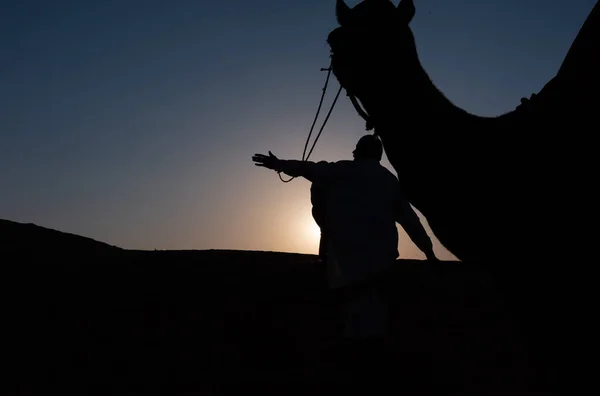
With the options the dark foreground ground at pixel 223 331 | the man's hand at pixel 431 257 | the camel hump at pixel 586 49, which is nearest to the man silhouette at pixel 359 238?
the man's hand at pixel 431 257

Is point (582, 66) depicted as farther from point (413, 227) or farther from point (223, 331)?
point (223, 331)

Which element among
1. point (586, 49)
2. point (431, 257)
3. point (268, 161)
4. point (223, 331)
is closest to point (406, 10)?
point (586, 49)

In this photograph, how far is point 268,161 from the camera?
4609 mm

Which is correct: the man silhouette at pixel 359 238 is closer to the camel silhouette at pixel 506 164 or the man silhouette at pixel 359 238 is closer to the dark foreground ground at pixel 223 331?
the dark foreground ground at pixel 223 331

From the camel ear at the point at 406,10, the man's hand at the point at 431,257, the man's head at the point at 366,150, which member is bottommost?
the man's hand at the point at 431,257

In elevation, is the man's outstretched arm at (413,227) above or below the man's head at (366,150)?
below

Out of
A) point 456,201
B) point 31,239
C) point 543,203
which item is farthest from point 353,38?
point 31,239

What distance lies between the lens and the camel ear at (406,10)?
3.06 m

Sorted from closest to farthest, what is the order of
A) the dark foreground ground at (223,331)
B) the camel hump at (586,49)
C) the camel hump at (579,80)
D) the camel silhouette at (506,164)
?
the camel silhouette at (506,164) < the camel hump at (579,80) < the camel hump at (586,49) < the dark foreground ground at (223,331)

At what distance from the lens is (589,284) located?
248cm

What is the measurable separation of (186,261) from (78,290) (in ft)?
12.0

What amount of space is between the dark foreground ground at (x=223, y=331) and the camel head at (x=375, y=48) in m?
3.37

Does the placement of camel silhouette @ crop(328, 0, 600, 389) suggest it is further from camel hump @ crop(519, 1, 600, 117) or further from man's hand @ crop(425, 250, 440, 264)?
man's hand @ crop(425, 250, 440, 264)

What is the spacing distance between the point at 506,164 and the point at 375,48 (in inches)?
32.0
